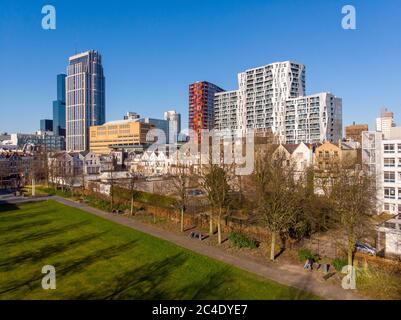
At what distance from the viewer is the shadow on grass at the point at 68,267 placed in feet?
58.4

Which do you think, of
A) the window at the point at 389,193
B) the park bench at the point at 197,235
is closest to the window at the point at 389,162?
the window at the point at 389,193

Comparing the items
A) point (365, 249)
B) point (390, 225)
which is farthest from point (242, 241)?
point (390, 225)

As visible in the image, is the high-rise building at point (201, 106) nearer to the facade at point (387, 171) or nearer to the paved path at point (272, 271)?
the facade at point (387, 171)

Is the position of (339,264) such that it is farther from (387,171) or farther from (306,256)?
(387,171)

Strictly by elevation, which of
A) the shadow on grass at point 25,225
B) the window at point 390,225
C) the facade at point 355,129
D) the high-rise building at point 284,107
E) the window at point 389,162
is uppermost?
the high-rise building at point 284,107

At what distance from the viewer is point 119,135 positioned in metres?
161

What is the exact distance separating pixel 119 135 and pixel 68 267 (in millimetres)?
145299

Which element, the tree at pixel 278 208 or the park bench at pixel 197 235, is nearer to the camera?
the tree at pixel 278 208

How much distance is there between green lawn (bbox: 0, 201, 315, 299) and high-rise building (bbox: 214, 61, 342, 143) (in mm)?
87394

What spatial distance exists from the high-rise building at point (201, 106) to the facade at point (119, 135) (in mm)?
23384

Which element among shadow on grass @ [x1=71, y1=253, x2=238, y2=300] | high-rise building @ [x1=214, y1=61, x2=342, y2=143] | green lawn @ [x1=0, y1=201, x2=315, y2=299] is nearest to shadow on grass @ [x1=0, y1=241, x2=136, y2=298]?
green lawn @ [x1=0, y1=201, x2=315, y2=299]

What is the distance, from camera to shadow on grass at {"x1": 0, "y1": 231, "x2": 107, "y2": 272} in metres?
21.8
